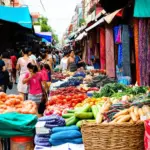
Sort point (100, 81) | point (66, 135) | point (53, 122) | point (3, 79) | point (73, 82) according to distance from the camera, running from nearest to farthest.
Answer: point (66, 135) < point (53, 122) < point (100, 81) < point (73, 82) < point (3, 79)

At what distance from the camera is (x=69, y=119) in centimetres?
488

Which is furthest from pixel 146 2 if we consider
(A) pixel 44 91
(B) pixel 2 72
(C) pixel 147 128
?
(B) pixel 2 72

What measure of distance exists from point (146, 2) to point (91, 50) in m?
12.4

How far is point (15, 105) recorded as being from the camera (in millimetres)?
6875

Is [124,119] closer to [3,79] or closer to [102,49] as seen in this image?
[3,79]

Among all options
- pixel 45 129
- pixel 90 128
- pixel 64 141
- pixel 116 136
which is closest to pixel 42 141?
pixel 45 129

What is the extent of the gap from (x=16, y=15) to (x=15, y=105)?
630 centimetres

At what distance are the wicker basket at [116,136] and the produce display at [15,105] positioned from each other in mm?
2400

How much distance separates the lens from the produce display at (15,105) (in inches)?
242

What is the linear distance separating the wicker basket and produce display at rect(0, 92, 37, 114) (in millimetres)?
2400

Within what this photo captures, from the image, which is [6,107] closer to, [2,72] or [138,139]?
[138,139]

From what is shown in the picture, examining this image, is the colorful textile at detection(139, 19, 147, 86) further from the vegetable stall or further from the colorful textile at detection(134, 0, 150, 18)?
the vegetable stall

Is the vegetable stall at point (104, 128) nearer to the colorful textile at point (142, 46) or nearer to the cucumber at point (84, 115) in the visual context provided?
the cucumber at point (84, 115)

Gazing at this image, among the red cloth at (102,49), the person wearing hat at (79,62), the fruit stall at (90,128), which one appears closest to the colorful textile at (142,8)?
the fruit stall at (90,128)
